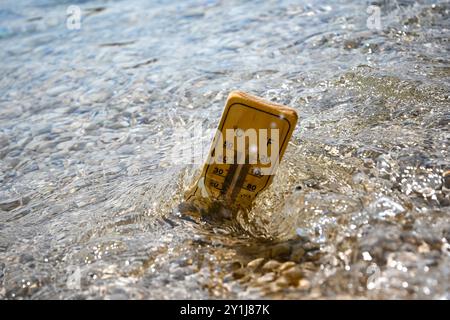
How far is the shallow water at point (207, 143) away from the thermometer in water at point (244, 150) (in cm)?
13

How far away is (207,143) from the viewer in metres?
2.98

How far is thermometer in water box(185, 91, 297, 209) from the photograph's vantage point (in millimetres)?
1849

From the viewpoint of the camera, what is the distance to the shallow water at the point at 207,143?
183 cm

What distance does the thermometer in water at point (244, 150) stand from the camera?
6.07 feet

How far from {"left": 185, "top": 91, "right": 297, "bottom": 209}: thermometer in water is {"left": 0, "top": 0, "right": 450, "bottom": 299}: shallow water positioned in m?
0.13

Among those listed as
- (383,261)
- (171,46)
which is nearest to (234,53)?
(171,46)

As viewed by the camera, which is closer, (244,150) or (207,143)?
(244,150)

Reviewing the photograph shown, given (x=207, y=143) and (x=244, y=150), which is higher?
(x=244, y=150)

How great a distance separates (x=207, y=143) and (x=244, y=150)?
1.05 m

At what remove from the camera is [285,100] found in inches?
130

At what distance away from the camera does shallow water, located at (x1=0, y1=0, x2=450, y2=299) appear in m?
1.83
